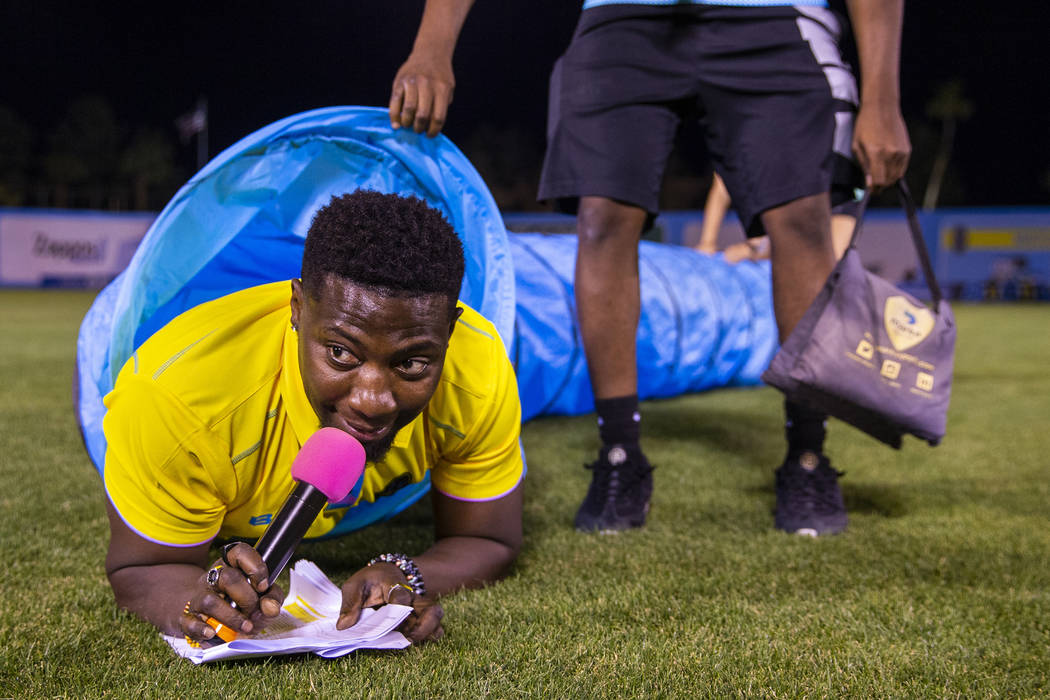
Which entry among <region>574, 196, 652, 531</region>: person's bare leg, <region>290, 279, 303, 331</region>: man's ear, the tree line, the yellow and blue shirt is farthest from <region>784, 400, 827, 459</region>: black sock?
the tree line

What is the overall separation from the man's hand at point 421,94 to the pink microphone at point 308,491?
89 centimetres

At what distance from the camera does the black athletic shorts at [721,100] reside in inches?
73.9

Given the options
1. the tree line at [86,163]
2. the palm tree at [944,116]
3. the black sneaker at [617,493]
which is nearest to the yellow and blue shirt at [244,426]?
the black sneaker at [617,493]

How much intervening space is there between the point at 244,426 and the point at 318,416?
0.40ft

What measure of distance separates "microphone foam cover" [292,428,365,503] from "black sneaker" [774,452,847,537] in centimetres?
126

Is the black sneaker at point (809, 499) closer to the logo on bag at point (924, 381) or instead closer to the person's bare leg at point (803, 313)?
the person's bare leg at point (803, 313)

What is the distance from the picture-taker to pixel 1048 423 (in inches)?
141

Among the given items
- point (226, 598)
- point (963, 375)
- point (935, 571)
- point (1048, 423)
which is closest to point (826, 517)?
point (935, 571)

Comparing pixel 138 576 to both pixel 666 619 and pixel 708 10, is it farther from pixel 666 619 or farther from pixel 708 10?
pixel 708 10

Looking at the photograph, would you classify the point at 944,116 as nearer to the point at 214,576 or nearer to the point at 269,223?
the point at 269,223

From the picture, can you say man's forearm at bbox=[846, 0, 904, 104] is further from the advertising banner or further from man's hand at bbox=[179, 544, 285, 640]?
the advertising banner

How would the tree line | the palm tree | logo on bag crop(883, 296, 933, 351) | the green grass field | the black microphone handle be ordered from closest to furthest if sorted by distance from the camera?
the black microphone handle, the green grass field, logo on bag crop(883, 296, 933, 351), the tree line, the palm tree

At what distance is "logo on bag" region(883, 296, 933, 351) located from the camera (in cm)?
172

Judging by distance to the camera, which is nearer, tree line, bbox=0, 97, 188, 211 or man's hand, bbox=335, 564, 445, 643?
man's hand, bbox=335, 564, 445, 643
